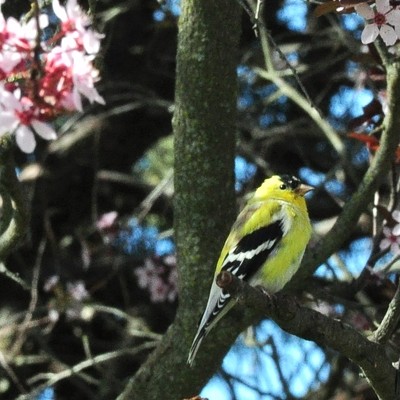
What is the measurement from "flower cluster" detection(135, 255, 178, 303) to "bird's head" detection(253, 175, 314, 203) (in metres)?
0.99

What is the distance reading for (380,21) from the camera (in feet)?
11.3

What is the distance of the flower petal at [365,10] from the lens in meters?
3.45

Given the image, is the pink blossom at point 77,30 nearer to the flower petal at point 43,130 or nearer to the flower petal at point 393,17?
the flower petal at point 43,130

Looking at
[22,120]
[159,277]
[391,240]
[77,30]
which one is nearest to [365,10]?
[77,30]

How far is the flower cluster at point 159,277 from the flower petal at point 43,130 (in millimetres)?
3372

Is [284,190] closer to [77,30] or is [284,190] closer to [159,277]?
[159,277]

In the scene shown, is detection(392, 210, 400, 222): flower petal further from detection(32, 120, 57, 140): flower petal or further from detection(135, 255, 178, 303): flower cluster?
detection(32, 120, 57, 140): flower petal

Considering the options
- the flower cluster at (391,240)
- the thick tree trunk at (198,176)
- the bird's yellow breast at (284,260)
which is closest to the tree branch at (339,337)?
the bird's yellow breast at (284,260)

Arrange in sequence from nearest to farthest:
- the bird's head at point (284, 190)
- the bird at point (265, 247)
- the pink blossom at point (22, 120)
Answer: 1. the pink blossom at point (22, 120)
2. the bird at point (265, 247)
3. the bird's head at point (284, 190)

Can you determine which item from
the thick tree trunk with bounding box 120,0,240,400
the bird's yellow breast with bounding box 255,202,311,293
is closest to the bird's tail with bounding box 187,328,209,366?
the thick tree trunk with bounding box 120,0,240,400

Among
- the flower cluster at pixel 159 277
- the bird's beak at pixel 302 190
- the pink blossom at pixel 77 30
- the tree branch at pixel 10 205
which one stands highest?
the bird's beak at pixel 302 190

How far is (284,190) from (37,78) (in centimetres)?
267

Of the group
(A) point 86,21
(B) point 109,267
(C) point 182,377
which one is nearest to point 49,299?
Result: (B) point 109,267

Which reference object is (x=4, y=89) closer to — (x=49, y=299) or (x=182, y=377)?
(x=182, y=377)
